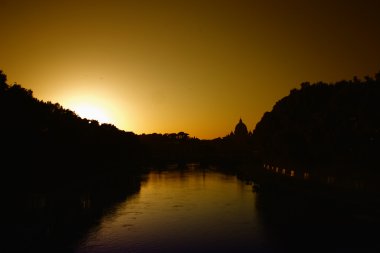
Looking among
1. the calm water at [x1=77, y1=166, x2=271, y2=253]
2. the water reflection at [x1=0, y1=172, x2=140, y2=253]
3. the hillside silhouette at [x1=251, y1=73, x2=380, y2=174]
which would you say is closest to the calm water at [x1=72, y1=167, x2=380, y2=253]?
the calm water at [x1=77, y1=166, x2=271, y2=253]

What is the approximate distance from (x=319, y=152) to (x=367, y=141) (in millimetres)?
12998

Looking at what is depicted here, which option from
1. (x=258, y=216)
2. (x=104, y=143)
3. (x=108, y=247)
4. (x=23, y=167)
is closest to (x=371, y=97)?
(x=258, y=216)

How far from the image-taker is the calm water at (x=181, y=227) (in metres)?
35.9

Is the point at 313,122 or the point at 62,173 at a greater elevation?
the point at 313,122

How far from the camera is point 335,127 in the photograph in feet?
214

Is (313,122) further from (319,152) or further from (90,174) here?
(90,174)

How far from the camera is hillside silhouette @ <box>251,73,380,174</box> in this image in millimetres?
56653

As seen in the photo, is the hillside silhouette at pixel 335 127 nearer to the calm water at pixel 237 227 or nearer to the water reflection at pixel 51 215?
the calm water at pixel 237 227

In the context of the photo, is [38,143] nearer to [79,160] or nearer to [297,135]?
[79,160]

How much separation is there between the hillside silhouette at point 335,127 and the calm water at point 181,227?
13092 mm

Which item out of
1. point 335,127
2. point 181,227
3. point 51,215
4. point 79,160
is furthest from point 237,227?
point 79,160

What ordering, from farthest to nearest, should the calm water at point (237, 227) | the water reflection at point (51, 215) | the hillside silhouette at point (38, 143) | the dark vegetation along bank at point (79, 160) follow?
the hillside silhouette at point (38, 143)
the dark vegetation along bank at point (79, 160)
the calm water at point (237, 227)
the water reflection at point (51, 215)

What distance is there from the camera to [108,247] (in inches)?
1407

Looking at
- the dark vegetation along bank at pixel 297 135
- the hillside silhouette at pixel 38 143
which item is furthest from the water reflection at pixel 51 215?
the dark vegetation along bank at pixel 297 135
